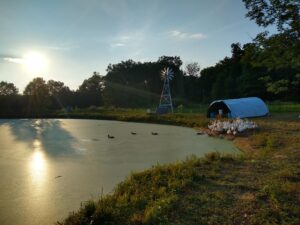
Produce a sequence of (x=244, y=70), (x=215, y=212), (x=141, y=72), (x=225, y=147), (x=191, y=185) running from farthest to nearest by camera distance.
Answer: (x=141, y=72) → (x=244, y=70) → (x=225, y=147) → (x=191, y=185) → (x=215, y=212)

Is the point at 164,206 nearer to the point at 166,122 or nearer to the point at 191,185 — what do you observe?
the point at 191,185

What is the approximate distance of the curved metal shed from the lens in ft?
46.2

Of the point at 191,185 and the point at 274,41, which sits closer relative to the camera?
the point at 274,41

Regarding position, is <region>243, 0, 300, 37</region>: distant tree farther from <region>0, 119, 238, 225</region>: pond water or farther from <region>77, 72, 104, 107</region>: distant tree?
<region>77, 72, 104, 107</region>: distant tree

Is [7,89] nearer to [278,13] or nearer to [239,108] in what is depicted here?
[239,108]

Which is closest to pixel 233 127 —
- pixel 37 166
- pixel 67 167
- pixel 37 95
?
pixel 67 167

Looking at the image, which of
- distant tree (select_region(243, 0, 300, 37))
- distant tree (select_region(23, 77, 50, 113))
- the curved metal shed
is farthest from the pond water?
distant tree (select_region(23, 77, 50, 113))

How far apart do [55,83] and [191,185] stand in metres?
33.2

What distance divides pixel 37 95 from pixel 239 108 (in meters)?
18.0

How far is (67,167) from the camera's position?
6.03 meters

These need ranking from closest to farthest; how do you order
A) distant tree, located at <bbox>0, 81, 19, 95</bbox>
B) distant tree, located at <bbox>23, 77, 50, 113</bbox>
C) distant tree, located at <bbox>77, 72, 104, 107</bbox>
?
distant tree, located at <bbox>23, 77, 50, 113</bbox>
distant tree, located at <bbox>0, 81, 19, 95</bbox>
distant tree, located at <bbox>77, 72, 104, 107</bbox>

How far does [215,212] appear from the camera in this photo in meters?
2.96

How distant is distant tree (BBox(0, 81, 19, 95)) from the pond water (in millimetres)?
20502

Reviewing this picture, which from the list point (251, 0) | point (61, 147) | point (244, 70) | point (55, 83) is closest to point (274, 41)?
point (251, 0)
